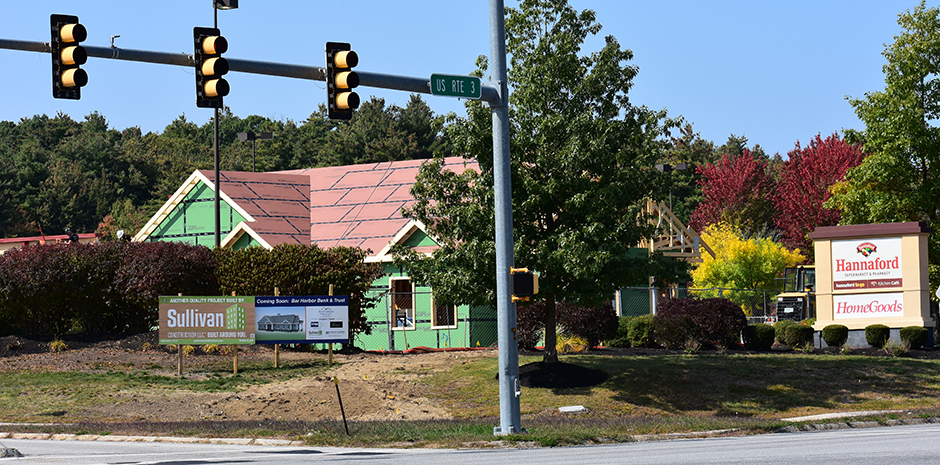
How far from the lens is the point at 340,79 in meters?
14.5

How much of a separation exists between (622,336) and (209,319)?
12.3 meters

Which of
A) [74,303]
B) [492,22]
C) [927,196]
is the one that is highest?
[492,22]

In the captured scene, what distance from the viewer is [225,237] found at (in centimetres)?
3806

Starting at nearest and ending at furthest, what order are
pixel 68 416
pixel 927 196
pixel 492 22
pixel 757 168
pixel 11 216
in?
pixel 492 22, pixel 68 416, pixel 927 196, pixel 757 168, pixel 11 216

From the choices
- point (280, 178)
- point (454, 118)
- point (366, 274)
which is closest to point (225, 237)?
point (280, 178)

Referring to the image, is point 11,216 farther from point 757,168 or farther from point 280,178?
point 757,168

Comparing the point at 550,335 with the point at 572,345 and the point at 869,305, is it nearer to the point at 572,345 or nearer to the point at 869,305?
the point at 572,345

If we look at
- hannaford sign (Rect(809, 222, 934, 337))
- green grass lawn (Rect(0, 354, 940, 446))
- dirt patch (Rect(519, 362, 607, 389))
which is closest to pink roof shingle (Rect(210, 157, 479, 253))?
hannaford sign (Rect(809, 222, 934, 337))

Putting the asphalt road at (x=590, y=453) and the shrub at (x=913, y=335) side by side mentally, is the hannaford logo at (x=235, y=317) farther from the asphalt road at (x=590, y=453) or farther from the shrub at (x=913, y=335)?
the shrub at (x=913, y=335)

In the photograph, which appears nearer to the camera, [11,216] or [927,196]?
[927,196]

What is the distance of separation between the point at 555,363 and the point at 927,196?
1635 centimetres

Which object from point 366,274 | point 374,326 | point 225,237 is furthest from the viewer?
point 225,237

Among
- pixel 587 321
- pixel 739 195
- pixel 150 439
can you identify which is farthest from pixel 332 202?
pixel 739 195

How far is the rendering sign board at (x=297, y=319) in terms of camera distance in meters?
25.5
